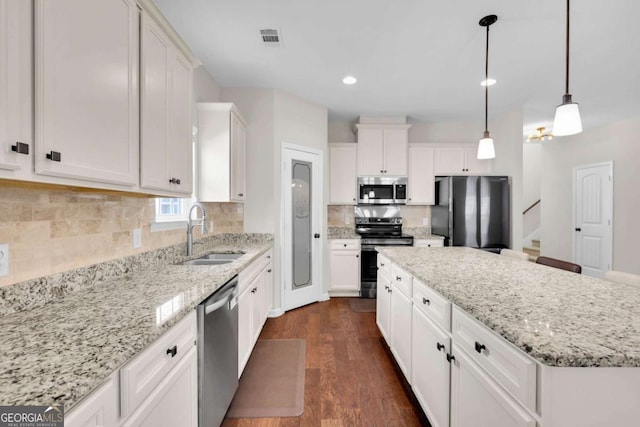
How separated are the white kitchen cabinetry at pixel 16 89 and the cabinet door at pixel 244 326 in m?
1.40

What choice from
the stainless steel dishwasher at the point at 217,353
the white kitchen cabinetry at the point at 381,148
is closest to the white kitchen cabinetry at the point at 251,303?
the stainless steel dishwasher at the point at 217,353

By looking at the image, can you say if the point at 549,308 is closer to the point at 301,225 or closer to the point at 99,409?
the point at 99,409

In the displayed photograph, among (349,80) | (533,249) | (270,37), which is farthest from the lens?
(533,249)

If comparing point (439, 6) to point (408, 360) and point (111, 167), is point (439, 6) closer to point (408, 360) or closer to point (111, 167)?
point (111, 167)

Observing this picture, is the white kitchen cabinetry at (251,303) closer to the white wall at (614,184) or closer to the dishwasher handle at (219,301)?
the dishwasher handle at (219,301)

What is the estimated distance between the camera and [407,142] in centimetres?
452

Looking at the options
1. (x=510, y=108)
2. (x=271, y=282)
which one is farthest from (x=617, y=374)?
(x=510, y=108)

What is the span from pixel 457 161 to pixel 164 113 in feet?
13.9

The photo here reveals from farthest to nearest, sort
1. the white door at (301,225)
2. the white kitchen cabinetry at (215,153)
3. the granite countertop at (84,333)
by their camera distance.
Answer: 1. the white door at (301,225)
2. the white kitchen cabinetry at (215,153)
3. the granite countertop at (84,333)

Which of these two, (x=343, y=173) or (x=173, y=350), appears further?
(x=343, y=173)

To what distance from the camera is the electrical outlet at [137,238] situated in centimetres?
183

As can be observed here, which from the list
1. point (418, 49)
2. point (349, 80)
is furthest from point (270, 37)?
point (418, 49)

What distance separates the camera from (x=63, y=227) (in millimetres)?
1324

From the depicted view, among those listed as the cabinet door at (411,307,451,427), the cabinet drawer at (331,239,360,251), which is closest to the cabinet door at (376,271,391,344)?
the cabinet door at (411,307,451,427)
